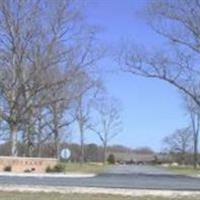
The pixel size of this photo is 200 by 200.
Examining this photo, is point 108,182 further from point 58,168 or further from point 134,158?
point 134,158

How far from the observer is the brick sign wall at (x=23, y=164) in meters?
51.3

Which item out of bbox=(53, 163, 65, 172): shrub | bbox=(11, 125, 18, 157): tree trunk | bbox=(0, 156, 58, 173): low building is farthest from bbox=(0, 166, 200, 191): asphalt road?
bbox=(11, 125, 18, 157): tree trunk

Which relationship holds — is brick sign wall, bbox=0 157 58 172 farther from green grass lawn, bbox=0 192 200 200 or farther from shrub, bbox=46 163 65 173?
green grass lawn, bbox=0 192 200 200

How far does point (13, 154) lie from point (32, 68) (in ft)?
26.4

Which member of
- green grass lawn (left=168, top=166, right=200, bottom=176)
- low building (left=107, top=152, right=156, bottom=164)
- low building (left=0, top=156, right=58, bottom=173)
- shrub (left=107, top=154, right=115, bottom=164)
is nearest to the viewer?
low building (left=0, top=156, right=58, bottom=173)

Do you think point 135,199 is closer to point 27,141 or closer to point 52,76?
point 52,76

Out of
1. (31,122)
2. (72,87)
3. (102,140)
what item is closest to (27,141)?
(31,122)

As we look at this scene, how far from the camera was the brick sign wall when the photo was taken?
51281mm

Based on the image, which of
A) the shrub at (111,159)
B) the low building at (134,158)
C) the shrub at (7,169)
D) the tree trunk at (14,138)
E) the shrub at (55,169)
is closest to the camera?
the shrub at (7,169)

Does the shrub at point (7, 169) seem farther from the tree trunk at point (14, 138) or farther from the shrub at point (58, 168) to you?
the tree trunk at point (14, 138)

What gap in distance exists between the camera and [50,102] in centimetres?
5859

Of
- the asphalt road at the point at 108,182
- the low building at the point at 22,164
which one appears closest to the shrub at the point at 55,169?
the low building at the point at 22,164

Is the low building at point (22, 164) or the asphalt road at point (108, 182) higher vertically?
the low building at point (22, 164)

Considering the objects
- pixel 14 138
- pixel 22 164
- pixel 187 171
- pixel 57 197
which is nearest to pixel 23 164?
pixel 22 164
